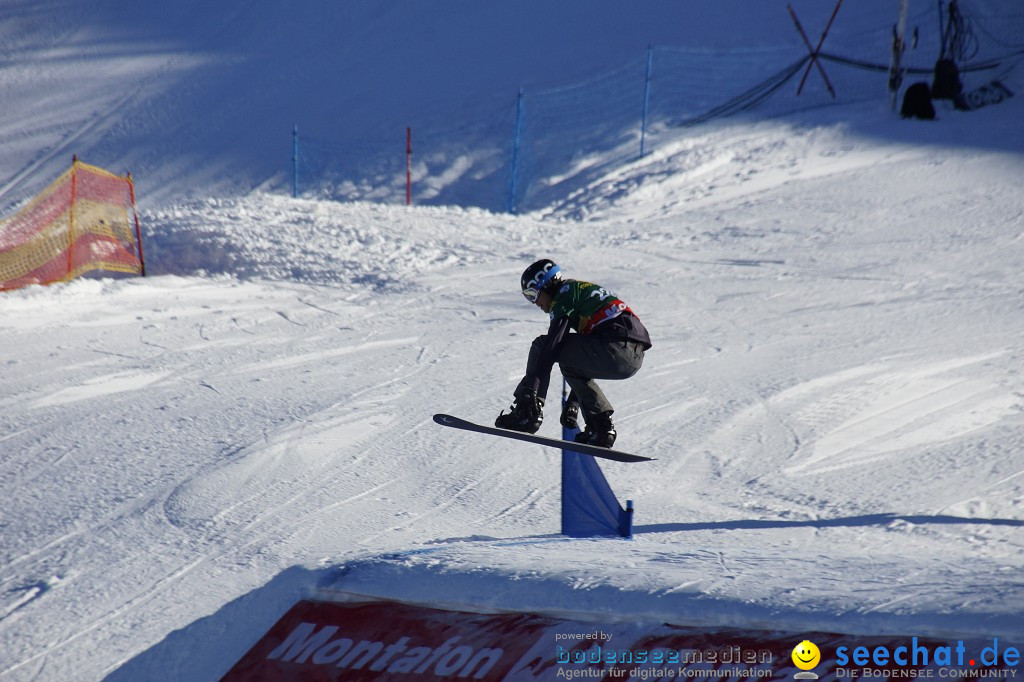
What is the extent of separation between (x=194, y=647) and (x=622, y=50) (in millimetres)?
20144

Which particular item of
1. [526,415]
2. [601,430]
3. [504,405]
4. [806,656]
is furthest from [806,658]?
[504,405]

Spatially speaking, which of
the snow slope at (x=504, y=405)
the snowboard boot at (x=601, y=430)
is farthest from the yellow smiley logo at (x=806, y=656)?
the snowboard boot at (x=601, y=430)

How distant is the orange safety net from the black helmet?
8.62 metres

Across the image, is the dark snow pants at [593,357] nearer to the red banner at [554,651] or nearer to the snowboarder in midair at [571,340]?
the snowboarder in midair at [571,340]

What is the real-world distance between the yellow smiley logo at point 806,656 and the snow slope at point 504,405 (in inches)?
4.1

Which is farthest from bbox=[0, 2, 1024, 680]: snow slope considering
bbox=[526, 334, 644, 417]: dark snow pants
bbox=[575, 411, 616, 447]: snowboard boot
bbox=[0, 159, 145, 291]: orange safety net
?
bbox=[526, 334, 644, 417]: dark snow pants

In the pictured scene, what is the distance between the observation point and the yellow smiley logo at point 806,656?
3.81 metres

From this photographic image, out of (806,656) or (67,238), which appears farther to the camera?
(67,238)

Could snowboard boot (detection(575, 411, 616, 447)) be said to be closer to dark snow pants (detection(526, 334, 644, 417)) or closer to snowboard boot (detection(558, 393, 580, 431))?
snowboard boot (detection(558, 393, 580, 431))

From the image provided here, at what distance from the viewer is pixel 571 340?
5.93 m

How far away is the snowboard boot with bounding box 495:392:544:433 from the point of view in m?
5.82

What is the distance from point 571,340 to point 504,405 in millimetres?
2994

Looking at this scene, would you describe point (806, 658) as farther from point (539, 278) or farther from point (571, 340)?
point (539, 278)

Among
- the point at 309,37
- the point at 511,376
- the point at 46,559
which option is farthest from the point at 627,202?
the point at 309,37
